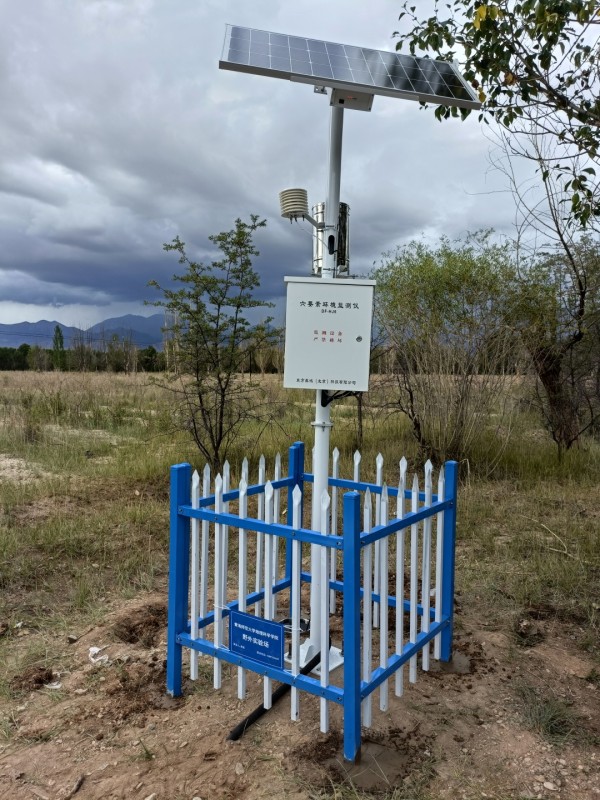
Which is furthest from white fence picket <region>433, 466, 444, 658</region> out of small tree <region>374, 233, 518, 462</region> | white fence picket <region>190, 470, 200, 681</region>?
small tree <region>374, 233, 518, 462</region>

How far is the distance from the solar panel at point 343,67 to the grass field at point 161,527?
2.73m

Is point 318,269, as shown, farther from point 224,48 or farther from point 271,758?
point 271,758

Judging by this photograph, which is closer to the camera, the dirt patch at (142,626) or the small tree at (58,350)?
the dirt patch at (142,626)

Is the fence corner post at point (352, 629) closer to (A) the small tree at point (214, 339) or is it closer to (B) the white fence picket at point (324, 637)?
(B) the white fence picket at point (324, 637)

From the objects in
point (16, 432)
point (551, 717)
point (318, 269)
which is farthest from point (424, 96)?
point (16, 432)

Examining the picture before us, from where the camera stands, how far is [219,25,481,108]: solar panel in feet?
7.92

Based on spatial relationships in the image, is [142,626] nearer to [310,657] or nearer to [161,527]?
[310,657]

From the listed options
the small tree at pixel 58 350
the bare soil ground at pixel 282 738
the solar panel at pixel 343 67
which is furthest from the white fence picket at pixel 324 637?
the small tree at pixel 58 350

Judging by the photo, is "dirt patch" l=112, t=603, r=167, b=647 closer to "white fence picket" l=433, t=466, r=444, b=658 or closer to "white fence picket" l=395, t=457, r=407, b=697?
"white fence picket" l=395, t=457, r=407, b=697

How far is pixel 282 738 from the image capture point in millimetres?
2322

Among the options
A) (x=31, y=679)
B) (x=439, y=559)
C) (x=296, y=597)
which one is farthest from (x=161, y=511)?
(x=296, y=597)

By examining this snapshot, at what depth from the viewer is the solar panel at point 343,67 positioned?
2.41 m

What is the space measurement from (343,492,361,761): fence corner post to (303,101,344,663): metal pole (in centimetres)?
49

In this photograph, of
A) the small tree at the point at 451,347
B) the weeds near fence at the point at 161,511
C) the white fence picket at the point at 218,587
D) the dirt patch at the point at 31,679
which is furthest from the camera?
the small tree at the point at 451,347
